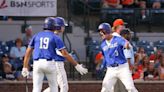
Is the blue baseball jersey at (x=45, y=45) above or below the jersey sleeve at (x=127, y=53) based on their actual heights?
above

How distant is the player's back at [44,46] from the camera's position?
12508 mm

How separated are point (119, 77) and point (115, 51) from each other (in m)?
0.56

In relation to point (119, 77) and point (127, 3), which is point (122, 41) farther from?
point (127, 3)

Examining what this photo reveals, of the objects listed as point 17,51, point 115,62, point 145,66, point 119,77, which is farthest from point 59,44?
point 145,66

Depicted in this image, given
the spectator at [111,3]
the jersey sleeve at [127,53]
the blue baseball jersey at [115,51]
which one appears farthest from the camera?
the spectator at [111,3]

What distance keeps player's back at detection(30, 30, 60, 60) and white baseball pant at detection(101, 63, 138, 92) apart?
4.79 ft

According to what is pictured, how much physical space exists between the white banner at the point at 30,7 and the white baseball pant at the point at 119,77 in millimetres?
5710

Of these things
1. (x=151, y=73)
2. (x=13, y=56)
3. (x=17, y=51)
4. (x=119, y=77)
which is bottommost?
(x=151, y=73)

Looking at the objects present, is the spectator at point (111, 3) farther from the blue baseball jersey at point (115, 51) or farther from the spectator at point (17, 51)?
the blue baseball jersey at point (115, 51)

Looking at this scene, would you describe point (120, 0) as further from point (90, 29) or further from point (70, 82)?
point (70, 82)

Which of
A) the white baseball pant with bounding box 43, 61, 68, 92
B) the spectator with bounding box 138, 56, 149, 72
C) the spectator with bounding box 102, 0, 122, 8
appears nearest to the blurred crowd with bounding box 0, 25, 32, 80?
the spectator with bounding box 102, 0, 122, 8

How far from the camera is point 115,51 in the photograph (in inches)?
531

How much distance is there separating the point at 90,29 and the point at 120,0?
1612mm

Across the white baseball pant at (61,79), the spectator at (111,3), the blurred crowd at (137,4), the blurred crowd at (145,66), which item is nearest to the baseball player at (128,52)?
the white baseball pant at (61,79)
